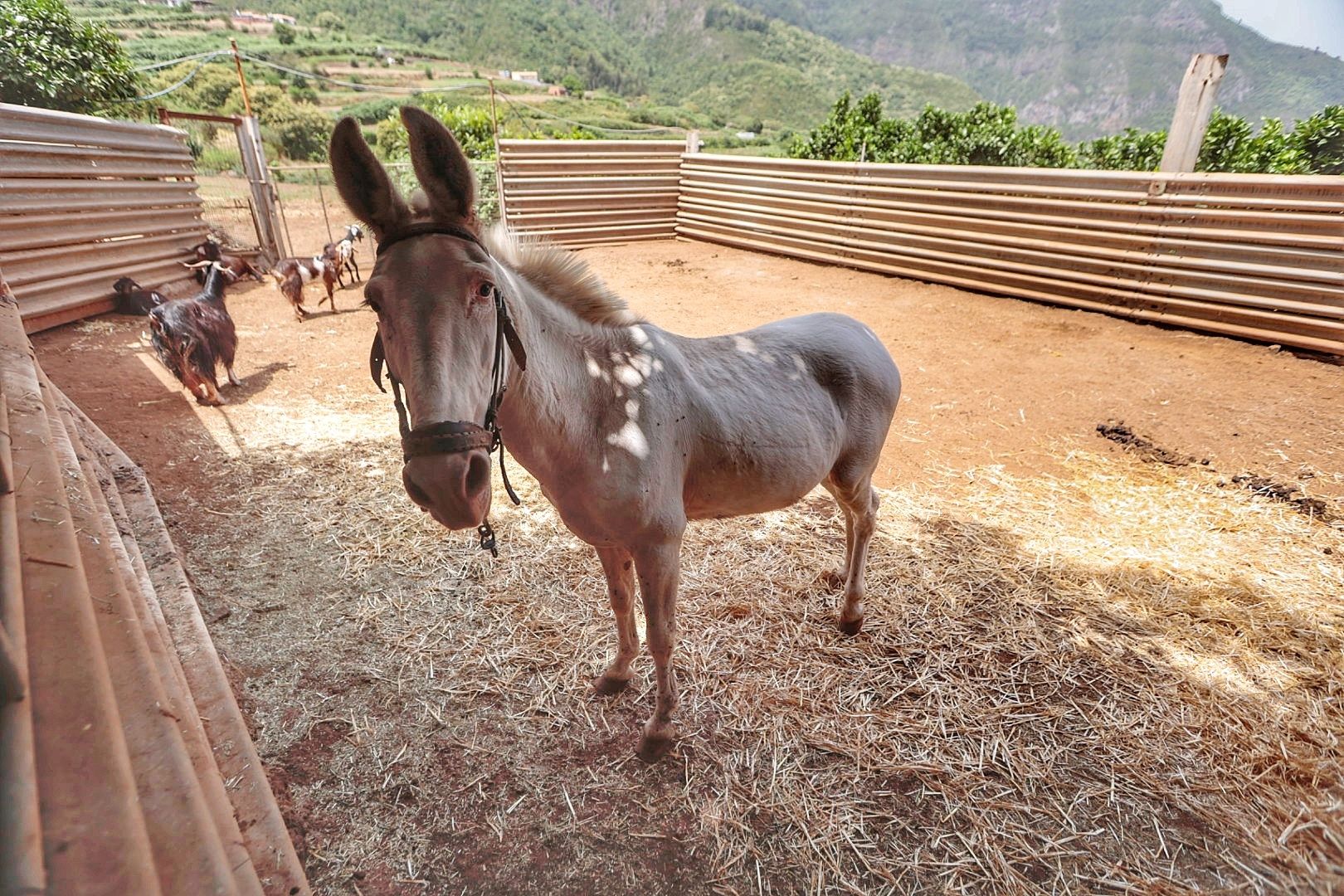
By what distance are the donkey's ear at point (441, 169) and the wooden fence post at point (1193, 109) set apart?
1053cm

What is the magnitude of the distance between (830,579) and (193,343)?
22.6ft

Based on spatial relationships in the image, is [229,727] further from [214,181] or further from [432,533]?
[214,181]

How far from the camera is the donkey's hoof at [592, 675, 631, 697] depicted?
9.92ft

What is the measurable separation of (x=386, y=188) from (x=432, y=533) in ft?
10.2

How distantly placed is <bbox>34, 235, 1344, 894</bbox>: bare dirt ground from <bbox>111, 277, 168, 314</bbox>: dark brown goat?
3529 mm

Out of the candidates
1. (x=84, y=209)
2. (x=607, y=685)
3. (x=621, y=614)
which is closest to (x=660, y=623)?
(x=621, y=614)

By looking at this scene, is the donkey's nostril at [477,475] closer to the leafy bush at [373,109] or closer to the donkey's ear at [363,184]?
the donkey's ear at [363,184]

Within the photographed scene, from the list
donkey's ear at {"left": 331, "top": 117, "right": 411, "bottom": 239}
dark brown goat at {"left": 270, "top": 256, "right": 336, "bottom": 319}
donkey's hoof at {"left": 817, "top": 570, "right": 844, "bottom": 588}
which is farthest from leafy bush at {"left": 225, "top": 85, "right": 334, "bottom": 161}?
donkey's hoof at {"left": 817, "top": 570, "right": 844, "bottom": 588}

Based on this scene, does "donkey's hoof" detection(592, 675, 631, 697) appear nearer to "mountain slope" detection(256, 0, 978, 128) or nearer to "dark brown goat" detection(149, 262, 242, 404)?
"dark brown goat" detection(149, 262, 242, 404)

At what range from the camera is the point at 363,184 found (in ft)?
5.46

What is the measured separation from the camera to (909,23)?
164 meters

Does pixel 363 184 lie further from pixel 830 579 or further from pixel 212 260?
pixel 212 260

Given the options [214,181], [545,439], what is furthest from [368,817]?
[214,181]

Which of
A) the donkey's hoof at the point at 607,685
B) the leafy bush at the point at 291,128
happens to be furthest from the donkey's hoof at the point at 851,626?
the leafy bush at the point at 291,128
